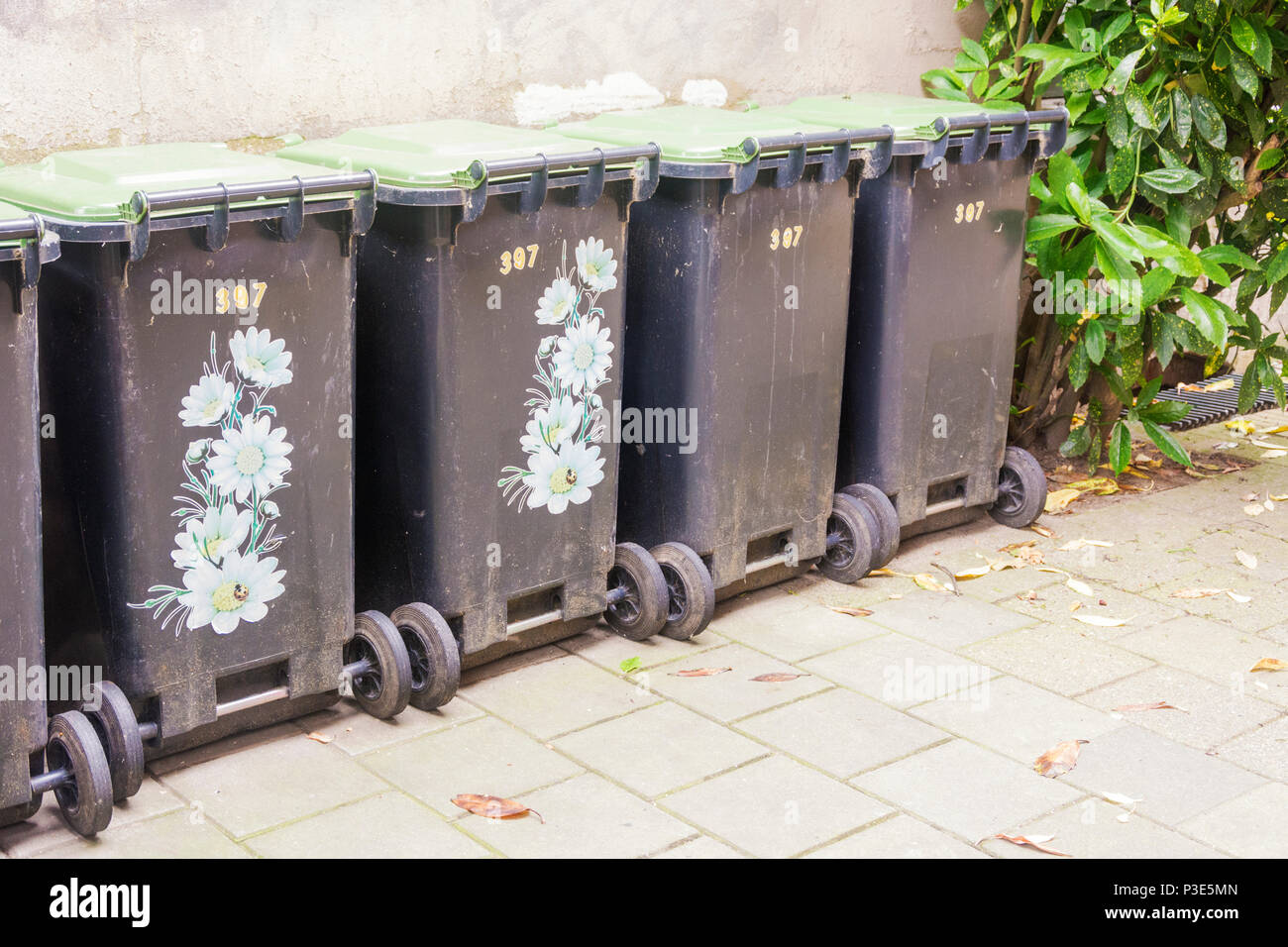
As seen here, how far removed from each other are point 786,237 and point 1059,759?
1.71 meters

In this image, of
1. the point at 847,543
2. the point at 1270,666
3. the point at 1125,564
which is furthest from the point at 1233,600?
the point at 847,543

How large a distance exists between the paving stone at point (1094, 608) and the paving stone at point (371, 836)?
7.04 ft

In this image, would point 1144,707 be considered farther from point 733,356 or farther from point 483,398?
point 483,398

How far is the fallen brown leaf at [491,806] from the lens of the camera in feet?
11.2

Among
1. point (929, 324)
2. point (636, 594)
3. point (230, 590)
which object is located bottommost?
point (636, 594)

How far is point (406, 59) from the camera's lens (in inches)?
185

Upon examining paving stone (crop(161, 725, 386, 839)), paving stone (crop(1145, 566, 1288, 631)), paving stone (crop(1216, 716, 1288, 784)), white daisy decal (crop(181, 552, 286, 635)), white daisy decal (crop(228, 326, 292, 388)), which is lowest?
paving stone (crop(161, 725, 386, 839))

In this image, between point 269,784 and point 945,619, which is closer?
point 269,784

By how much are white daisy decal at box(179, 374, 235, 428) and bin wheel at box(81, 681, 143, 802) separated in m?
0.64

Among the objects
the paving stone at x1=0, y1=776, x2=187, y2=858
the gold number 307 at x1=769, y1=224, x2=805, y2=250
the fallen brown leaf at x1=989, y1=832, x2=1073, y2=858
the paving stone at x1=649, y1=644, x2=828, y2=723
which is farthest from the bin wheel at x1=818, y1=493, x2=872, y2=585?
the paving stone at x1=0, y1=776, x2=187, y2=858

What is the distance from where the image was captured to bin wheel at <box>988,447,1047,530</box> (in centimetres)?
542

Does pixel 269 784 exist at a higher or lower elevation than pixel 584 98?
lower

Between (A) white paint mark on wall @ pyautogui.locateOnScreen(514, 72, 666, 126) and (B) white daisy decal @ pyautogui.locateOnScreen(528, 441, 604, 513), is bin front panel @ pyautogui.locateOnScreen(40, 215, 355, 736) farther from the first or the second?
(A) white paint mark on wall @ pyautogui.locateOnScreen(514, 72, 666, 126)

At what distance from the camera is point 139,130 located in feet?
13.8
